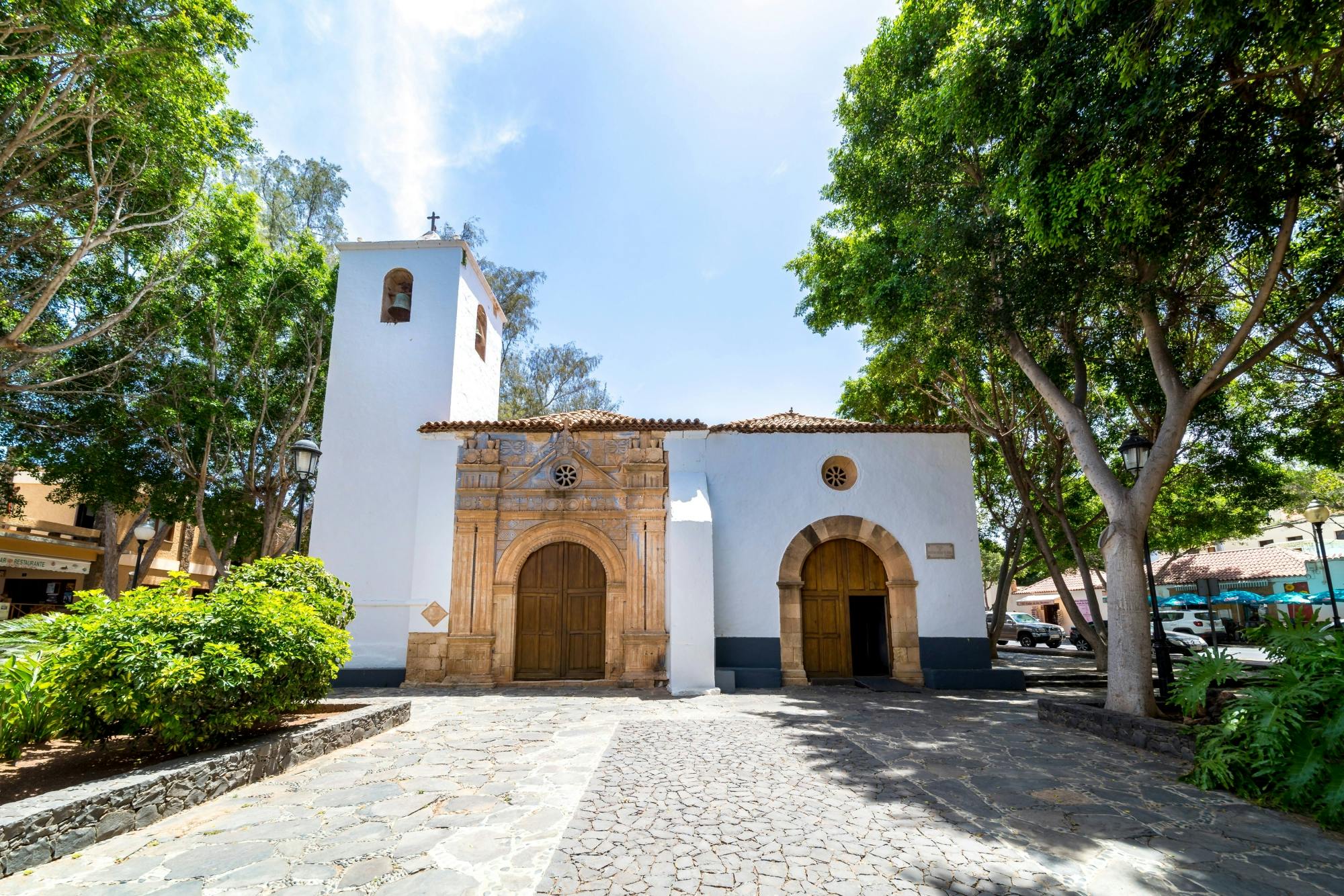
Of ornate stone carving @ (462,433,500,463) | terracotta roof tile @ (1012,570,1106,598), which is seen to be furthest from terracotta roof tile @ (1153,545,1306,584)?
ornate stone carving @ (462,433,500,463)

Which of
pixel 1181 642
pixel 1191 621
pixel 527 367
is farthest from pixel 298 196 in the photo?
pixel 1191 621

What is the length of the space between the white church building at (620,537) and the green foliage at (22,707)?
250 inches

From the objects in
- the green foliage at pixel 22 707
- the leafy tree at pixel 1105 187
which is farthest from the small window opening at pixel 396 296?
the green foliage at pixel 22 707

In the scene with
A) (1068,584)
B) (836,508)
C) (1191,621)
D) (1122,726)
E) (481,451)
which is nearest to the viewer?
(1122,726)

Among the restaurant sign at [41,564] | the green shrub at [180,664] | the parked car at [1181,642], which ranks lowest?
the parked car at [1181,642]

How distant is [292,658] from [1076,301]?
9.69 meters

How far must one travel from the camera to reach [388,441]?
479 inches

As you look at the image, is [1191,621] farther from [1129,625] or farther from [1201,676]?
[1201,676]

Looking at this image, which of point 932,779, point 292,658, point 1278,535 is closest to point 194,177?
point 292,658

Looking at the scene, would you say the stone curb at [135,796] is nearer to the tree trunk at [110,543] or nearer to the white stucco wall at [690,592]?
the white stucco wall at [690,592]

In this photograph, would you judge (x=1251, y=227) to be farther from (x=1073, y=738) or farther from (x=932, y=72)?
(x=1073, y=738)

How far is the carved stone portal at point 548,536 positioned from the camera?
36.0 feet

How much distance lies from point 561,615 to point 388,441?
179 inches

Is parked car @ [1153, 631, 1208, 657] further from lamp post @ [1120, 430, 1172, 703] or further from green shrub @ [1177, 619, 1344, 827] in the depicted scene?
green shrub @ [1177, 619, 1344, 827]
